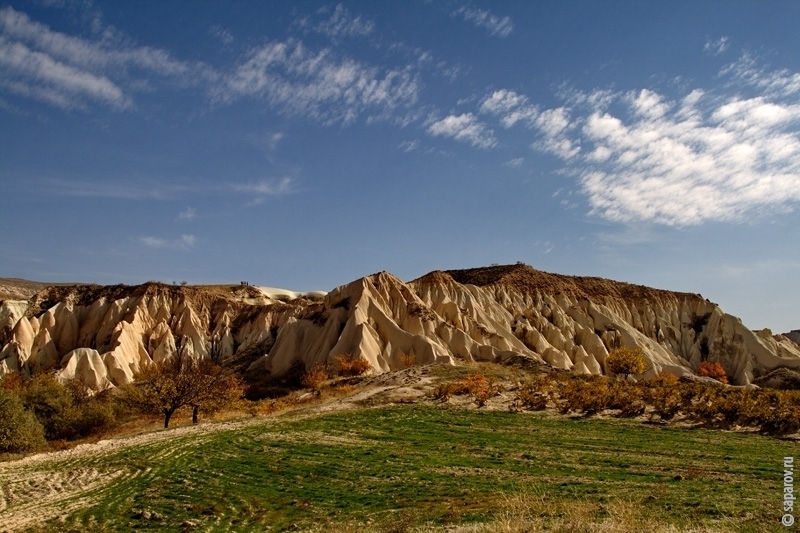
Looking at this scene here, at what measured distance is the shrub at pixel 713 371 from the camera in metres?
63.0

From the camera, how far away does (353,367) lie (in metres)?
42.7

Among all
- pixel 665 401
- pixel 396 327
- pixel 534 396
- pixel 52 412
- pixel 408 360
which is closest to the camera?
pixel 665 401

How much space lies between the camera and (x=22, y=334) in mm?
67312

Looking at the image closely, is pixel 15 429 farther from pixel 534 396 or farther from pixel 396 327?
pixel 396 327

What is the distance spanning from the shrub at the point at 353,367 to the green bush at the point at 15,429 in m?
20.6

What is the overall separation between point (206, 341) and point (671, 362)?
198 feet

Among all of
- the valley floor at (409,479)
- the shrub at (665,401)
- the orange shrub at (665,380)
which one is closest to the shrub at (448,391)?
the valley floor at (409,479)

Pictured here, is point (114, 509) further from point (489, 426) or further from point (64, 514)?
point (489, 426)

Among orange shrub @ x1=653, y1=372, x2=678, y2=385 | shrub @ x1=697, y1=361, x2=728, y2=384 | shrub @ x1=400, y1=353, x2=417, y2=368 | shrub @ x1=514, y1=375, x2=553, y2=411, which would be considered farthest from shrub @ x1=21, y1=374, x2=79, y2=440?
shrub @ x1=697, y1=361, x2=728, y2=384

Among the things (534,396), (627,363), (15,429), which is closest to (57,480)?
(15,429)

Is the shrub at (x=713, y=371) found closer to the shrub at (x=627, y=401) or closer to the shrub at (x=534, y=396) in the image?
the shrub at (x=627, y=401)

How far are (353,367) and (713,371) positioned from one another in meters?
45.8

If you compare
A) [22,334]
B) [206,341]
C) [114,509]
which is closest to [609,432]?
[114,509]

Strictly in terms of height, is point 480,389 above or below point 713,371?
below
